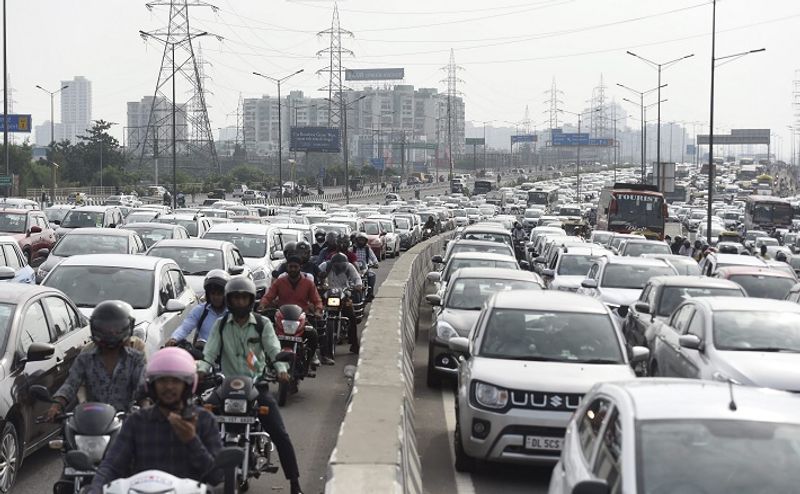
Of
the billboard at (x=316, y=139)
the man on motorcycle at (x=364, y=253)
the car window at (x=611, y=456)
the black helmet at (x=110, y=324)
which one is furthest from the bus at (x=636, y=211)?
the billboard at (x=316, y=139)

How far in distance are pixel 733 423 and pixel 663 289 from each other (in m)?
11.6

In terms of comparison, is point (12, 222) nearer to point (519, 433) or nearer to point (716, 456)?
point (519, 433)

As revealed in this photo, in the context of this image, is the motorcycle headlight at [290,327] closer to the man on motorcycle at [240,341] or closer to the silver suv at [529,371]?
the silver suv at [529,371]

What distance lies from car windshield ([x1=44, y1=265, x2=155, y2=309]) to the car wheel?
4.81 meters

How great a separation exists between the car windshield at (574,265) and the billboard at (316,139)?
4066 inches

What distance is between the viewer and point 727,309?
1372cm

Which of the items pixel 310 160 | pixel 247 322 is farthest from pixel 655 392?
pixel 310 160

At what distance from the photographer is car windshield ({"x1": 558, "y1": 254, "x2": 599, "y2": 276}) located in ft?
84.6

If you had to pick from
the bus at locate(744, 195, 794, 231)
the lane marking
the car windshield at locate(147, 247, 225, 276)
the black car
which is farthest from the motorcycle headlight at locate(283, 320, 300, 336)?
the bus at locate(744, 195, 794, 231)

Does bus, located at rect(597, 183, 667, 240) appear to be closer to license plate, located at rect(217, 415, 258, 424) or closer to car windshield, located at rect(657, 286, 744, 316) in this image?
car windshield, located at rect(657, 286, 744, 316)

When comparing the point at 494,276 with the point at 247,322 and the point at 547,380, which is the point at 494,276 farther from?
the point at 247,322

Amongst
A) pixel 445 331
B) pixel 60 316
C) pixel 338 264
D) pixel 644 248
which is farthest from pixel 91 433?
pixel 644 248

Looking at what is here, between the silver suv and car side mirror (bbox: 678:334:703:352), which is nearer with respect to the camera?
the silver suv

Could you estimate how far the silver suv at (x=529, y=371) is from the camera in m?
10.5
